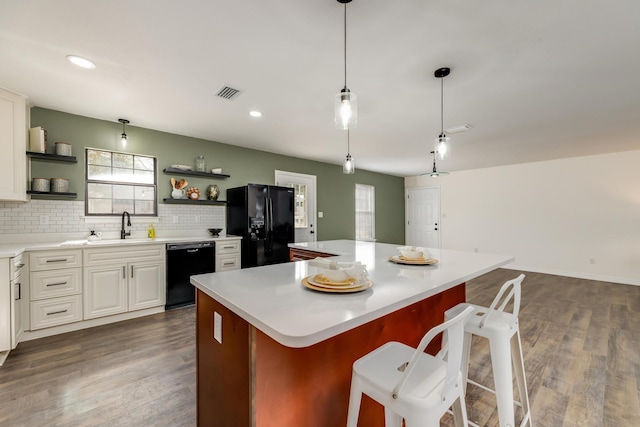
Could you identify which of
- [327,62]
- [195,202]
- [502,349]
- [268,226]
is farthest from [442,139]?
[195,202]

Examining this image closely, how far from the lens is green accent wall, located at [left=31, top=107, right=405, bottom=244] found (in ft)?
10.6

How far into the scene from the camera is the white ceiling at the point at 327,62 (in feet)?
5.38

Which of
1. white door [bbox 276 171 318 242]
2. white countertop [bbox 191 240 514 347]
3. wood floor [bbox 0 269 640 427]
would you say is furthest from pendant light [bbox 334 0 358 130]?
white door [bbox 276 171 318 242]

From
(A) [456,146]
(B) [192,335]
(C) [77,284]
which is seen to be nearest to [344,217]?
(A) [456,146]

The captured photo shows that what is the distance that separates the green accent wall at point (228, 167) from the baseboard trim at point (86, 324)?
1476mm

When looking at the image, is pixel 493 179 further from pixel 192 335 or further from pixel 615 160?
pixel 192 335

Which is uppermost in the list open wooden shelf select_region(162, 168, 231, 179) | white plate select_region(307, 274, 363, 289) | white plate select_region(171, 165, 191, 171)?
white plate select_region(171, 165, 191, 171)

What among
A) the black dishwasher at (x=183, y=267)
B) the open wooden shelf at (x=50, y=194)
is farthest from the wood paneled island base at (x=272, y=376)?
the open wooden shelf at (x=50, y=194)

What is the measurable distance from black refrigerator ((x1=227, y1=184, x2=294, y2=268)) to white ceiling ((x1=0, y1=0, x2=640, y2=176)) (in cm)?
98

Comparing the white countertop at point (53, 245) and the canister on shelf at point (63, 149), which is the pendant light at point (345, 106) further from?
the canister on shelf at point (63, 149)

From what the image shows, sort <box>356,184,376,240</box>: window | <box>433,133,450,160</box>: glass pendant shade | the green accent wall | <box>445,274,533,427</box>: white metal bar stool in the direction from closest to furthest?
<box>445,274,533,427</box>: white metal bar stool
<box>433,133,450,160</box>: glass pendant shade
the green accent wall
<box>356,184,376,240</box>: window

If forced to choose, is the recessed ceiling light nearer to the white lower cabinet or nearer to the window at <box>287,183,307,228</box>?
the white lower cabinet

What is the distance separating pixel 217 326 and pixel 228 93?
7.53 feet

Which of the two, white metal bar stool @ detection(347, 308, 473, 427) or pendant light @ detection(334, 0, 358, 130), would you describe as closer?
white metal bar stool @ detection(347, 308, 473, 427)
